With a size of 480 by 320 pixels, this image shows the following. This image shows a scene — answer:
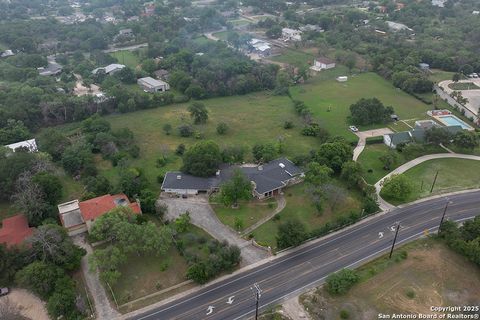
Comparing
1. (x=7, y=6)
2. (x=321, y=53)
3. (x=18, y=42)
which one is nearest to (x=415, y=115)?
(x=321, y=53)

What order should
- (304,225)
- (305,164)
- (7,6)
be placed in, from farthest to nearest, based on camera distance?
1. (7,6)
2. (305,164)
3. (304,225)

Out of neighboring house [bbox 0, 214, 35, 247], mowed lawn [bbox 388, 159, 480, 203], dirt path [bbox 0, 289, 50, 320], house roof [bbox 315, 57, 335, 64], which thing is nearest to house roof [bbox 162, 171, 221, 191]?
neighboring house [bbox 0, 214, 35, 247]

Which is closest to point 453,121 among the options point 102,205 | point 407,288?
point 407,288

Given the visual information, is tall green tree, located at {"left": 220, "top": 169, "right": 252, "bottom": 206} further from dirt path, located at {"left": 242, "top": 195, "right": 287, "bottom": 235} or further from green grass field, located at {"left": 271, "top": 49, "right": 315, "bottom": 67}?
green grass field, located at {"left": 271, "top": 49, "right": 315, "bottom": 67}

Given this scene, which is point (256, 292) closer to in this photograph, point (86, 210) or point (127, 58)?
point (86, 210)

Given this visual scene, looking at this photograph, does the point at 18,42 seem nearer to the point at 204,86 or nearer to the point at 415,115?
the point at 204,86

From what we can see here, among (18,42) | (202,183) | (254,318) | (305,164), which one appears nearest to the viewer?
(254,318)
